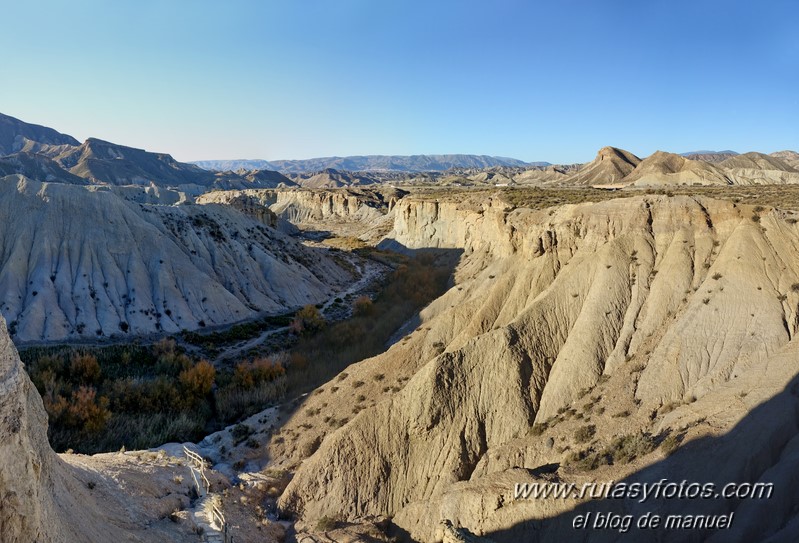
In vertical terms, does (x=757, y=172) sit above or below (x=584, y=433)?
above

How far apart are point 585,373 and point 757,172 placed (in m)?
124

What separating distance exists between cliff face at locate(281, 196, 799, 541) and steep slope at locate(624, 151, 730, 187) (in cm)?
8078

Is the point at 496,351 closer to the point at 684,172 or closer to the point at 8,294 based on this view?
the point at 8,294

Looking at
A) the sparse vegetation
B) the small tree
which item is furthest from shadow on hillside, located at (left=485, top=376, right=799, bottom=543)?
the small tree

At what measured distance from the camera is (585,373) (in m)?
18.6

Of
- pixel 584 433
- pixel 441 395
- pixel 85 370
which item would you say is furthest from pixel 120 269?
pixel 584 433

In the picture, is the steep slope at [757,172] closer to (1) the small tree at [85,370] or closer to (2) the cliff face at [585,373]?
(2) the cliff face at [585,373]

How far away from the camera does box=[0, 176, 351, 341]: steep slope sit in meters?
37.1

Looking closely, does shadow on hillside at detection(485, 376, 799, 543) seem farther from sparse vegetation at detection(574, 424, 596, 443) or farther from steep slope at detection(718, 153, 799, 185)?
steep slope at detection(718, 153, 799, 185)

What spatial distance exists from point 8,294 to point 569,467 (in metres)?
A: 42.2

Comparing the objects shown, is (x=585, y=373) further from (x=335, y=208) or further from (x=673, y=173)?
(x=335, y=208)

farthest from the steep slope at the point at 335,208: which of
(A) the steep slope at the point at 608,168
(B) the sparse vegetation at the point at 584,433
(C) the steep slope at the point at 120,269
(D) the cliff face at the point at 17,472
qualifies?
(D) the cliff face at the point at 17,472

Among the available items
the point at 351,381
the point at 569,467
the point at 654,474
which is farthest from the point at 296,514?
the point at 654,474

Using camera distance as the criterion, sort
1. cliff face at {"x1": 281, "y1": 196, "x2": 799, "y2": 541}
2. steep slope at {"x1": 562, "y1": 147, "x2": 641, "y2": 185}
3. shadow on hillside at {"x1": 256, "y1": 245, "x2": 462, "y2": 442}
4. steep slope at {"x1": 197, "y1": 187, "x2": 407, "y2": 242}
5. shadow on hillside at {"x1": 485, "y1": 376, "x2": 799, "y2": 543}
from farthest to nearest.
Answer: steep slope at {"x1": 562, "y1": 147, "x2": 641, "y2": 185} < steep slope at {"x1": 197, "y1": 187, "x2": 407, "y2": 242} < shadow on hillside at {"x1": 256, "y1": 245, "x2": 462, "y2": 442} < cliff face at {"x1": 281, "y1": 196, "x2": 799, "y2": 541} < shadow on hillside at {"x1": 485, "y1": 376, "x2": 799, "y2": 543}
